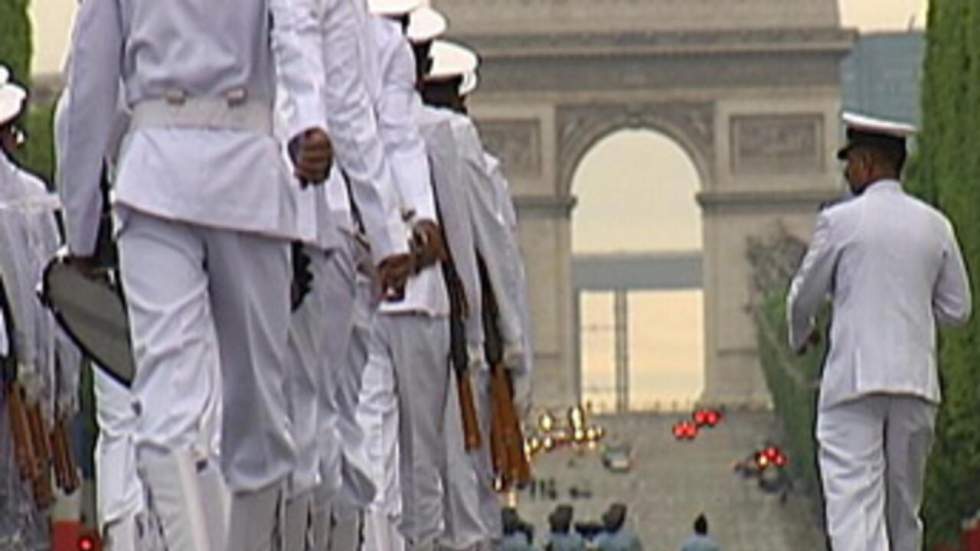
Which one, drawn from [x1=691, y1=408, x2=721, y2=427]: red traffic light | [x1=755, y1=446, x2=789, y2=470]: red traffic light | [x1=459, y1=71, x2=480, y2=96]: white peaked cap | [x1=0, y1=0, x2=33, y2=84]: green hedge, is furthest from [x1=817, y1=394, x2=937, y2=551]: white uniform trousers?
[x1=691, y1=408, x2=721, y2=427]: red traffic light

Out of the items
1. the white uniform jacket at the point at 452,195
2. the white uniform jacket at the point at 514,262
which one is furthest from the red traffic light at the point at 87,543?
the white uniform jacket at the point at 452,195

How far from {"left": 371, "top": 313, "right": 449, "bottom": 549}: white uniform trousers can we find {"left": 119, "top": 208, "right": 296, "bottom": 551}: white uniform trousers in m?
3.79

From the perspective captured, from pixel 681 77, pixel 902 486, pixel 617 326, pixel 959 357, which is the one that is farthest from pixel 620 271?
pixel 902 486

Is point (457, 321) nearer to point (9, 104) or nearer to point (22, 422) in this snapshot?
point (22, 422)

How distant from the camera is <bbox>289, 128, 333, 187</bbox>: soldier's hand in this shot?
32.2ft

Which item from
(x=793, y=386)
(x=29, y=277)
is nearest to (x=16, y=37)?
(x=29, y=277)

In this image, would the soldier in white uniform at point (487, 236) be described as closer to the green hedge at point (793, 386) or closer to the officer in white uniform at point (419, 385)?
the officer in white uniform at point (419, 385)

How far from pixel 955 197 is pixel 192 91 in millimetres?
19727

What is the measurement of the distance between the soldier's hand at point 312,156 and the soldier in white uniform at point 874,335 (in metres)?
5.50

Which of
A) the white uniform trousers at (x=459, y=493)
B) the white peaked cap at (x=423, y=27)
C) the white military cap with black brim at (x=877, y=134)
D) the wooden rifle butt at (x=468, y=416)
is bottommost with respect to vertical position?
the white uniform trousers at (x=459, y=493)

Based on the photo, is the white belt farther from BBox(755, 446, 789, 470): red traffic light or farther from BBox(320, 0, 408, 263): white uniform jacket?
BBox(755, 446, 789, 470): red traffic light

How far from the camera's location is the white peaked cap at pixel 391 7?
13305 millimetres

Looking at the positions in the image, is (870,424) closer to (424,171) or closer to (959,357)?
(424,171)

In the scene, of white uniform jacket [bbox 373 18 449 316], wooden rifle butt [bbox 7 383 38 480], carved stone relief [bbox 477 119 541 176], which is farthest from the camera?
carved stone relief [bbox 477 119 541 176]
